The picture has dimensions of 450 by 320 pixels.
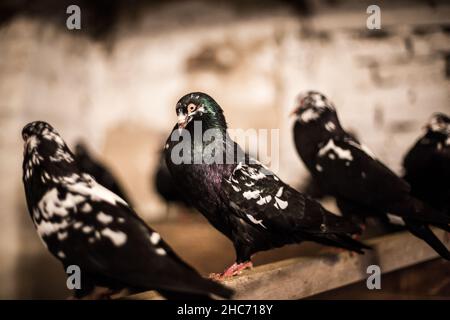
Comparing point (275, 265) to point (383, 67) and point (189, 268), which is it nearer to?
point (189, 268)

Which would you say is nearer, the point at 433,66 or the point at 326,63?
the point at 433,66

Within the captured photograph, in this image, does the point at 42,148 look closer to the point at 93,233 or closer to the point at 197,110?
the point at 93,233

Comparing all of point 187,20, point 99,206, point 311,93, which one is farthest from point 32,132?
point 187,20

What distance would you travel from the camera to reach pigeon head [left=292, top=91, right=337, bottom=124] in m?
1.76

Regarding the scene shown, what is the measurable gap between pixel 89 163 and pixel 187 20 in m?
1.70

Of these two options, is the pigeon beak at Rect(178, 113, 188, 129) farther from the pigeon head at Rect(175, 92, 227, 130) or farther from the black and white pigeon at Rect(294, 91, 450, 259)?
the black and white pigeon at Rect(294, 91, 450, 259)

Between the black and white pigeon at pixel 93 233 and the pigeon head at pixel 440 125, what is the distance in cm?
129

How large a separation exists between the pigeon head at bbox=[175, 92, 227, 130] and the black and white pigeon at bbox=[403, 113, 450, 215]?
1.01 meters

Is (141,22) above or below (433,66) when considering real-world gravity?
above

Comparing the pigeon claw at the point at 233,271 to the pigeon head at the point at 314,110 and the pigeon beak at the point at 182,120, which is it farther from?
the pigeon head at the point at 314,110

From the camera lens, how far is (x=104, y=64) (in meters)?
4.13

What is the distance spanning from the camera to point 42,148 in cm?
115

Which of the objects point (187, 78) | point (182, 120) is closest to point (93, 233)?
point (182, 120)

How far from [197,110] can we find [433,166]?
42.6 inches
